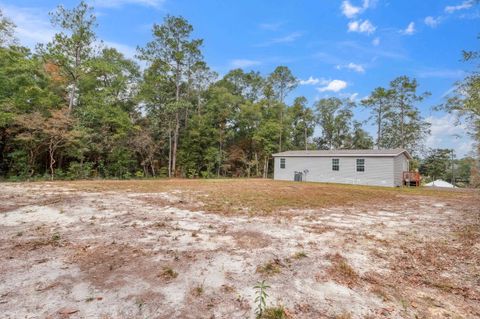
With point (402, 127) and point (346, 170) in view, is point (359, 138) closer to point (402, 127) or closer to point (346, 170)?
point (402, 127)

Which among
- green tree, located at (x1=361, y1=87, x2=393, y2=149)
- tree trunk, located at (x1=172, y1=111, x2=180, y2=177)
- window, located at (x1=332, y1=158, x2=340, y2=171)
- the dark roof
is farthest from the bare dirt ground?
green tree, located at (x1=361, y1=87, x2=393, y2=149)

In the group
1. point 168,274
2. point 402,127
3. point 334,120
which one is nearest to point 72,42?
point 168,274

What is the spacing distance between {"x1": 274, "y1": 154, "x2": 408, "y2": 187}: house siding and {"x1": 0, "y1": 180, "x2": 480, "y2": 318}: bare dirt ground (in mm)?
10386

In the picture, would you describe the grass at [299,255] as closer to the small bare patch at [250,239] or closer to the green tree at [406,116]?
the small bare patch at [250,239]

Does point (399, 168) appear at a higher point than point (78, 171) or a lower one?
higher

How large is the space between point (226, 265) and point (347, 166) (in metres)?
15.5

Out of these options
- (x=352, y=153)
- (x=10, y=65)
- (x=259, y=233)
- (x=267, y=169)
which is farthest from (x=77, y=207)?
(x=267, y=169)

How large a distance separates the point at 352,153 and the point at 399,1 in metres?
9.05

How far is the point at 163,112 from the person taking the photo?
19.9 m

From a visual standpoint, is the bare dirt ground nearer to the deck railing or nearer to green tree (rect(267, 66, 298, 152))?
the deck railing

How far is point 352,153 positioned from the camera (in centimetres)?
1614

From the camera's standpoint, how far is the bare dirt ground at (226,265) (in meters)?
2.00

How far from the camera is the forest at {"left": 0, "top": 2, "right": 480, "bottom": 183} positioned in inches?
529

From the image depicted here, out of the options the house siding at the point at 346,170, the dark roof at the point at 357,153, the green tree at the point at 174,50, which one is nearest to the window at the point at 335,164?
the house siding at the point at 346,170
